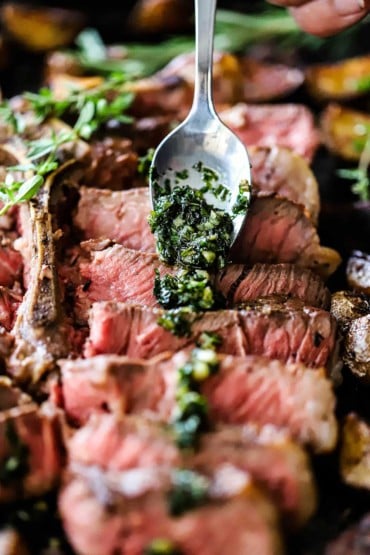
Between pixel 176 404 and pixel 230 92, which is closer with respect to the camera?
pixel 176 404

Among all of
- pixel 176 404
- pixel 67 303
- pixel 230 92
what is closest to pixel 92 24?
pixel 230 92

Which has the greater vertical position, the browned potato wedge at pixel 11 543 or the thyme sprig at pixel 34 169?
the thyme sprig at pixel 34 169

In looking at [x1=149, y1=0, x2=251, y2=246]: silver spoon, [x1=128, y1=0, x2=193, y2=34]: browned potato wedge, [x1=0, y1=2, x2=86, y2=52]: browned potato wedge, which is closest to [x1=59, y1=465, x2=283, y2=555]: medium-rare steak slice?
[x1=149, y1=0, x2=251, y2=246]: silver spoon

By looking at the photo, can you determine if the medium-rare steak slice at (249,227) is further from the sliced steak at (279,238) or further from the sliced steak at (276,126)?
the sliced steak at (276,126)

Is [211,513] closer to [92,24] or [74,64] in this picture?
[74,64]

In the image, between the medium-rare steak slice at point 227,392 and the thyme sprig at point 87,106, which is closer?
the medium-rare steak slice at point 227,392

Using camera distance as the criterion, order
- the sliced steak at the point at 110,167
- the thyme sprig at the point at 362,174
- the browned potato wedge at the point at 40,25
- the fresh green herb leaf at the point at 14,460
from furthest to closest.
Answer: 1. the browned potato wedge at the point at 40,25
2. the thyme sprig at the point at 362,174
3. the sliced steak at the point at 110,167
4. the fresh green herb leaf at the point at 14,460

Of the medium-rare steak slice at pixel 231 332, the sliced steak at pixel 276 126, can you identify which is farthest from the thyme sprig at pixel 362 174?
the medium-rare steak slice at pixel 231 332
